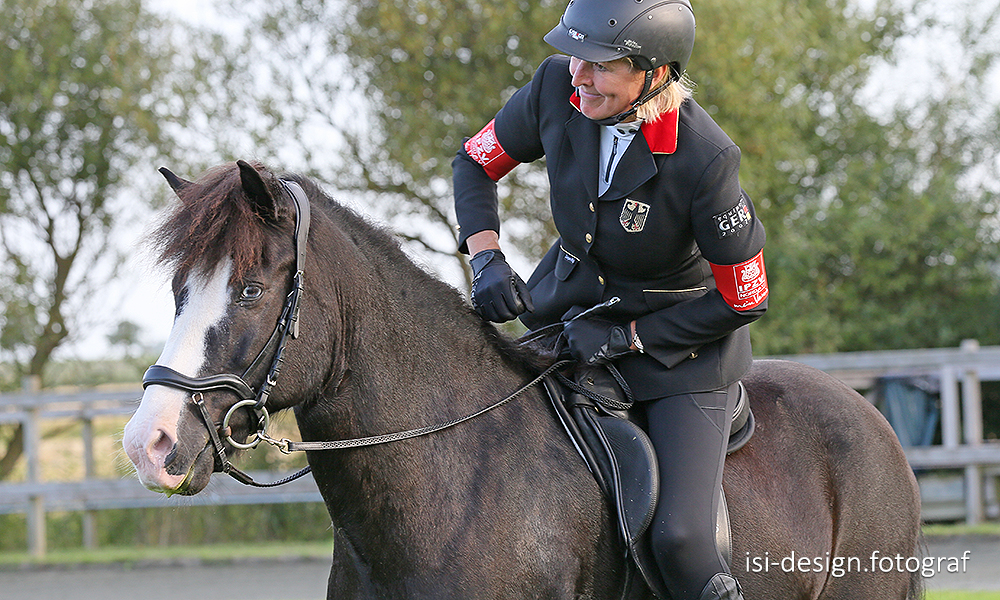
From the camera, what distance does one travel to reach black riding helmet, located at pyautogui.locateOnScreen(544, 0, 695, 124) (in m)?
2.77

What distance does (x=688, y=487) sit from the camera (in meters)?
A: 2.82

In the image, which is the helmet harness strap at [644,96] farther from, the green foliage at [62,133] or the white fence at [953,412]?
the green foliage at [62,133]

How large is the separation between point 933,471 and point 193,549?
7.94 metres

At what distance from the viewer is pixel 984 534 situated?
8578mm

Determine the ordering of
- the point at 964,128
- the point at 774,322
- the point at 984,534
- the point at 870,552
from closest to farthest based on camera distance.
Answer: the point at 870,552
the point at 984,534
the point at 774,322
the point at 964,128

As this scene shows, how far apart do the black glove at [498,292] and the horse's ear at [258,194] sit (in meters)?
0.76

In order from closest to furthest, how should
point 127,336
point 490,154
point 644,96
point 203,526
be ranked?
point 644,96, point 490,154, point 203,526, point 127,336

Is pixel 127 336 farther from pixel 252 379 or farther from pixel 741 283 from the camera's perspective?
pixel 741 283

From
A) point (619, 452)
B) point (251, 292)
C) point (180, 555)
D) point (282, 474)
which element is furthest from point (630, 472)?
point (282, 474)

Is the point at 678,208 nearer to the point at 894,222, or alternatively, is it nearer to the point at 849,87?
the point at 894,222

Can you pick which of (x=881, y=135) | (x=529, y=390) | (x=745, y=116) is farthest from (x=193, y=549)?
(x=881, y=135)

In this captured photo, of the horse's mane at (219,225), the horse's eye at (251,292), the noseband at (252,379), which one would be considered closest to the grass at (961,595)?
the horse's mane at (219,225)

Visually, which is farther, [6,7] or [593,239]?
[6,7]

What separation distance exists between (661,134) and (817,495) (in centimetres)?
146
